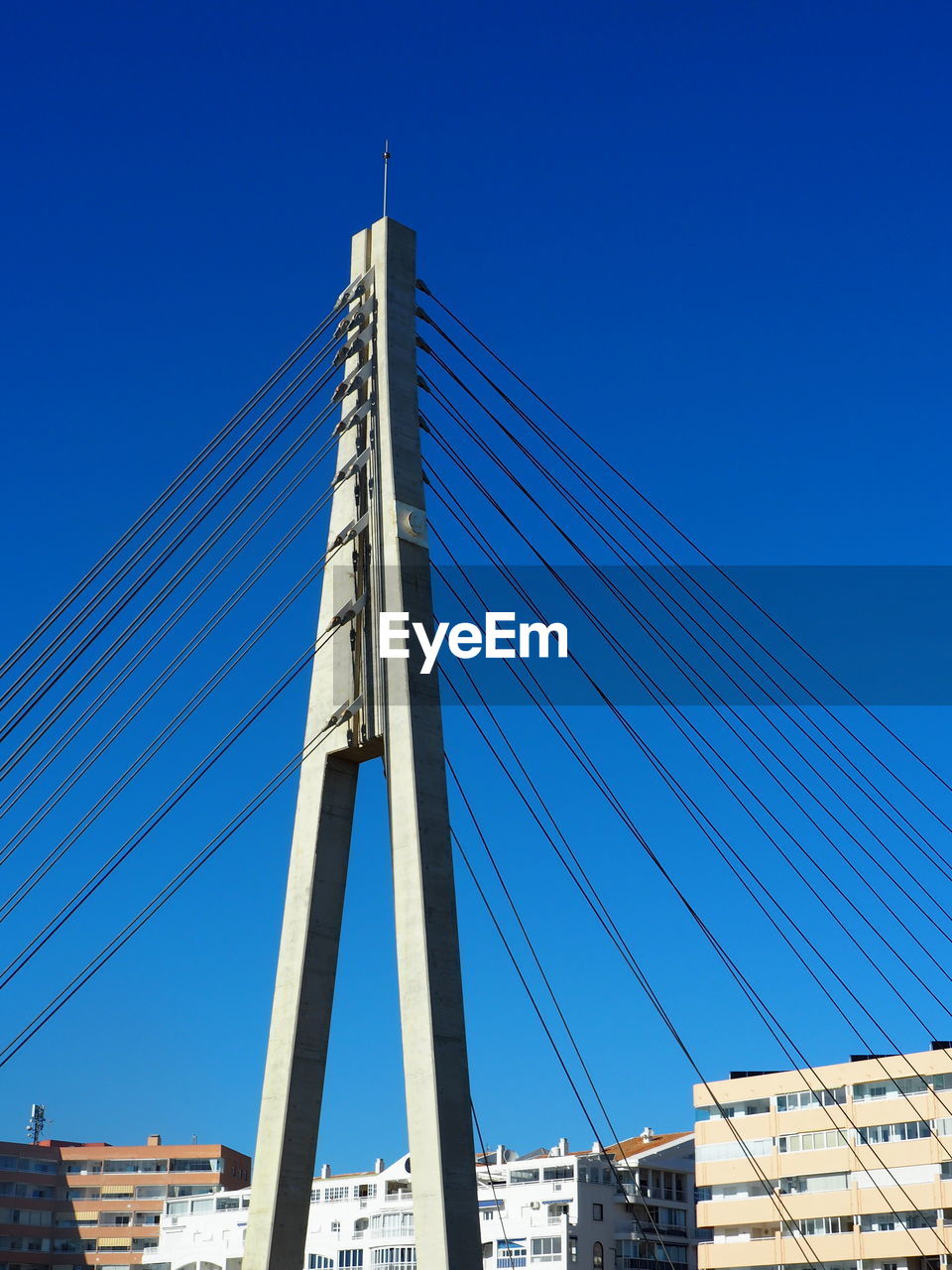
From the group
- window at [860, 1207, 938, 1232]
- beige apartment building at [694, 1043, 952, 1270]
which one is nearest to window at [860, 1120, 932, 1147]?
beige apartment building at [694, 1043, 952, 1270]

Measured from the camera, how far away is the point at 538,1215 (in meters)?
87.8

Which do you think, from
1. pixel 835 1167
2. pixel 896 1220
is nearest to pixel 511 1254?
pixel 835 1167

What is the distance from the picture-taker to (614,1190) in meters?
90.8

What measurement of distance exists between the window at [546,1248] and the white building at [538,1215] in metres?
0.05

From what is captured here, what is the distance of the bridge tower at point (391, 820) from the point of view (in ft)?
71.9

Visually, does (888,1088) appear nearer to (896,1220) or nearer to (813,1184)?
(896,1220)

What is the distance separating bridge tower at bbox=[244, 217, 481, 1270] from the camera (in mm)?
21906

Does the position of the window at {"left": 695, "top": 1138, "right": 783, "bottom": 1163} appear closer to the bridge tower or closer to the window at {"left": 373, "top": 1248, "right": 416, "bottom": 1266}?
the window at {"left": 373, "top": 1248, "right": 416, "bottom": 1266}

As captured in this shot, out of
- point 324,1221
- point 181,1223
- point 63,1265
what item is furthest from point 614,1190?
point 63,1265

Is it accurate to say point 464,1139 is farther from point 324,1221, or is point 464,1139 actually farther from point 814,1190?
point 324,1221

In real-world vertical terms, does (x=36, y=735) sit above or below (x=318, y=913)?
above

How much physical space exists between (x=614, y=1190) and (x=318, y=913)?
71.3 m

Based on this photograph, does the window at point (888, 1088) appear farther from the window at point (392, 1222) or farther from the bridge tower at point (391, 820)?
the bridge tower at point (391, 820)

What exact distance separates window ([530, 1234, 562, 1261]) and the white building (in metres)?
0.05
